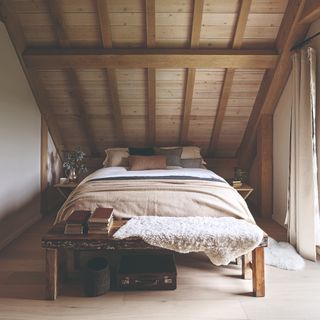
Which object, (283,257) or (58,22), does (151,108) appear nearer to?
(58,22)

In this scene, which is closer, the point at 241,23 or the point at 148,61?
the point at 241,23

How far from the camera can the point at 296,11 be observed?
8.98 ft

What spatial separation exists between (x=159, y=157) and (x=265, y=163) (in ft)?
4.50

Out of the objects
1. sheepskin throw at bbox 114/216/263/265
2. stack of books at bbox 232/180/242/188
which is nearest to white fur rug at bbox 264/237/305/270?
sheepskin throw at bbox 114/216/263/265

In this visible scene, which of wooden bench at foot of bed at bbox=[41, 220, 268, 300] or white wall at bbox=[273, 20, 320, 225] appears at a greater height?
white wall at bbox=[273, 20, 320, 225]

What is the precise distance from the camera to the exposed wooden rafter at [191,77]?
9.41 feet

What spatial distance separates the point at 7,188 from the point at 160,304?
1957 millimetres

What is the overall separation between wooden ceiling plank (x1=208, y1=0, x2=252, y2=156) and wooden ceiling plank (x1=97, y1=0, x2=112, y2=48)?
4.20 ft

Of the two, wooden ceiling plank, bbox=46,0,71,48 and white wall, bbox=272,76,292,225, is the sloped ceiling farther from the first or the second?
white wall, bbox=272,76,292,225

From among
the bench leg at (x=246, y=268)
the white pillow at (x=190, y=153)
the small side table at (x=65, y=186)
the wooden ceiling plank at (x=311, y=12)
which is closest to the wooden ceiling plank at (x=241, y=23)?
the wooden ceiling plank at (x=311, y=12)

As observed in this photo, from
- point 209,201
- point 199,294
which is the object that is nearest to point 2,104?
point 209,201

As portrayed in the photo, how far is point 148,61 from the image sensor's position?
3.25m

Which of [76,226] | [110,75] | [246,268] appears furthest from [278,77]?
[76,226]

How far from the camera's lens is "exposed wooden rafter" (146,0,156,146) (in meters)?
2.89
